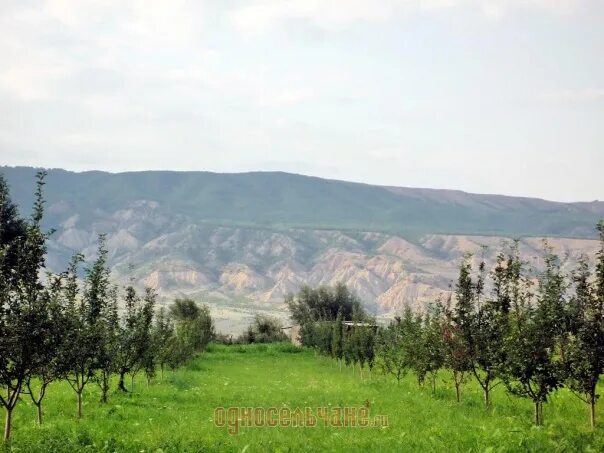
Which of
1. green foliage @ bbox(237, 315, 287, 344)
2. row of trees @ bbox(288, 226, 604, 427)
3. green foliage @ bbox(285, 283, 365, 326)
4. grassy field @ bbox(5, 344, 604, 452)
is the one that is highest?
row of trees @ bbox(288, 226, 604, 427)

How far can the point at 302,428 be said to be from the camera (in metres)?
20.0

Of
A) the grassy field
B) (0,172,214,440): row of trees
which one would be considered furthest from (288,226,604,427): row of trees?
(0,172,214,440): row of trees

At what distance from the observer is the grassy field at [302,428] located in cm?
1691

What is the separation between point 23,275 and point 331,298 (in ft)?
312

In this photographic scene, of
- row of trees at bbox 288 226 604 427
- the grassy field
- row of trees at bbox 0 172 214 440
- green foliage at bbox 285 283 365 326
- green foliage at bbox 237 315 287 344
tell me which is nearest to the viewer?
row of trees at bbox 0 172 214 440

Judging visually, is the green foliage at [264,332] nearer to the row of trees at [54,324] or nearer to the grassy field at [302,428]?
the grassy field at [302,428]

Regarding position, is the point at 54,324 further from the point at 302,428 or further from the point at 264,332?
the point at 264,332

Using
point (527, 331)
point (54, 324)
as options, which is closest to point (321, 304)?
point (527, 331)

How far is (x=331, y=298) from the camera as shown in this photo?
111 meters

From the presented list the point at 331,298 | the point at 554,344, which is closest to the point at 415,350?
the point at 554,344

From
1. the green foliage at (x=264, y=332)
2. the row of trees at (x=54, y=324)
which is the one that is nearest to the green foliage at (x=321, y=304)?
the green foliage at (x=264, y=332)

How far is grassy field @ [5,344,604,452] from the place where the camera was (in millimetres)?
16906

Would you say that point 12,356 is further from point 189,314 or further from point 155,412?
point 189,314

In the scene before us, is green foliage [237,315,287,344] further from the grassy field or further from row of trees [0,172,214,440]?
row of trees [0,172,214,440]
